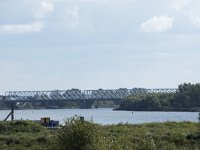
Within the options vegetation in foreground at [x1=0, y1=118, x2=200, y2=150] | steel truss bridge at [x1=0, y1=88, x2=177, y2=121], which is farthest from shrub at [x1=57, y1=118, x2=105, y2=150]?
steel truss bridge at [x1=0, y1=88, x2=177, y2=121]

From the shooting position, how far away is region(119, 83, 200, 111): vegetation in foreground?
464ft

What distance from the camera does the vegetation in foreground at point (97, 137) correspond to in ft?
75.7

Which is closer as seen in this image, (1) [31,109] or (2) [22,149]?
(2) [22,149]

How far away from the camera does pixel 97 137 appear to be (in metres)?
23.0

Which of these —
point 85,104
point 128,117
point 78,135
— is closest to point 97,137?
point 78,135

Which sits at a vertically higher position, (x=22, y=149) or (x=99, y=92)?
(x=99, y=92)

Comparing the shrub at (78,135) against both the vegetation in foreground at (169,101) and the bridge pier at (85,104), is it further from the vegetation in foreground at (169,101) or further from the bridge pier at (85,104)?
the vegetation in foreground at (169,101)

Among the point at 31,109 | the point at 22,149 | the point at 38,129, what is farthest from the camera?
the point at 31,109

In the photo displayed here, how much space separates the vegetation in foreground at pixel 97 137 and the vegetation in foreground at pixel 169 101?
9082cm

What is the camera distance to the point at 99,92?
5896 inches

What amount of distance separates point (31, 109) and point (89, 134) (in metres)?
146

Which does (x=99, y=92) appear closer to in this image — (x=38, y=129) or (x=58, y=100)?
(x=58, y=100)

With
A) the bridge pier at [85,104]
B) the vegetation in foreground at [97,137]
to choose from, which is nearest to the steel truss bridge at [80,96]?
the bridge pier at [85,104]

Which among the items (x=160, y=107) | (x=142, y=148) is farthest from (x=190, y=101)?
(x=142, y=148)
